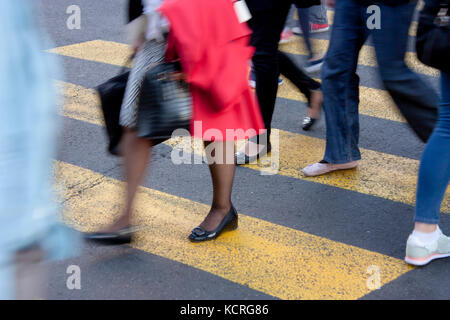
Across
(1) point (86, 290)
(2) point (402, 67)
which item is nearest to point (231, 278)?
(1) point (86, 290)

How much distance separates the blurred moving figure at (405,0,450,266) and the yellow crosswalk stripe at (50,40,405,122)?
181cm

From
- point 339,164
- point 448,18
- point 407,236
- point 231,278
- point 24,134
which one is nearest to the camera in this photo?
point 24,134

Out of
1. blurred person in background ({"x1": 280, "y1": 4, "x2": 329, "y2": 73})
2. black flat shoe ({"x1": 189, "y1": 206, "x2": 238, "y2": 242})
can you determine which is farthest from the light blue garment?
blurred person in background ({"x1": 280, "y1": 4, "x2": 329, "y2": 73})

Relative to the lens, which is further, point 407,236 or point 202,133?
point 407,236

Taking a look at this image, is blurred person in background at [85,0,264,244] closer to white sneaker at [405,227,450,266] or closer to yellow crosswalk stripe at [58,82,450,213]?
white sneaker at [405,227,450,266]

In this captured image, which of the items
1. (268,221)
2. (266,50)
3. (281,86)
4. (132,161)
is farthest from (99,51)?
(132,161)

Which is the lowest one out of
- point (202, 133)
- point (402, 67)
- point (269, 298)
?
point (269, 298)

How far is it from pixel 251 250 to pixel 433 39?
4.19 ft

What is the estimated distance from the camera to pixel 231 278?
2943 millimetres

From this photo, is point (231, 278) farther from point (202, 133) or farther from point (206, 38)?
point (206, 38)

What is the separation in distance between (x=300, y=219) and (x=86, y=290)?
1.22 meters

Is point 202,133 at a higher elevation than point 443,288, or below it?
higher

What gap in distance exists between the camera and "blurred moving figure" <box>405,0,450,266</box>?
2.89 m
